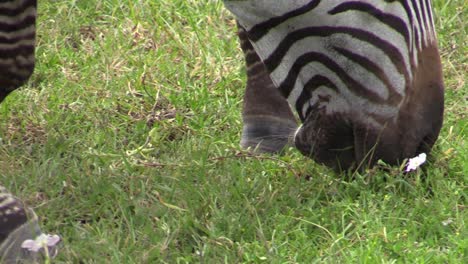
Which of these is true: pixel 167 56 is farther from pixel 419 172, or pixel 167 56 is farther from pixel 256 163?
pixel 419 172

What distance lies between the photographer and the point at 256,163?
436 cm

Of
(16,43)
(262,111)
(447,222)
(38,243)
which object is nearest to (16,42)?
(16,43)

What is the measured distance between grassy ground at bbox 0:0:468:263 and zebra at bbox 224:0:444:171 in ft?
0.90

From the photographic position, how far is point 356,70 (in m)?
3.54

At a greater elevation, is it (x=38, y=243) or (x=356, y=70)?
(x=356, y=70)

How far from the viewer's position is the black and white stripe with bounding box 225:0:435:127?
3.46 m

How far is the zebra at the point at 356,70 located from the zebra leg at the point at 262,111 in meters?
0.95

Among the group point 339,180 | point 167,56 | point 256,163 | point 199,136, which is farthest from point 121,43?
point 339,180

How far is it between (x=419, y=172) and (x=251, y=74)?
113 cm

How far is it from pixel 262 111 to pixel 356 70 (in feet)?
4.13

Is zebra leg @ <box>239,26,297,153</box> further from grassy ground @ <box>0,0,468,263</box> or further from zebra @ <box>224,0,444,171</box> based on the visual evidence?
zebra @ <box>224,0,444,171</box>

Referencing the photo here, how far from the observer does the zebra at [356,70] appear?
11.4ft

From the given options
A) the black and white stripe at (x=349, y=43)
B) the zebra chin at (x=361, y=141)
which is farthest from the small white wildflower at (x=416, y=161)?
the black and white stripe at (x=349, y=43)

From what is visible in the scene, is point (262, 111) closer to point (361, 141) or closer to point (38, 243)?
point (361, 141)
